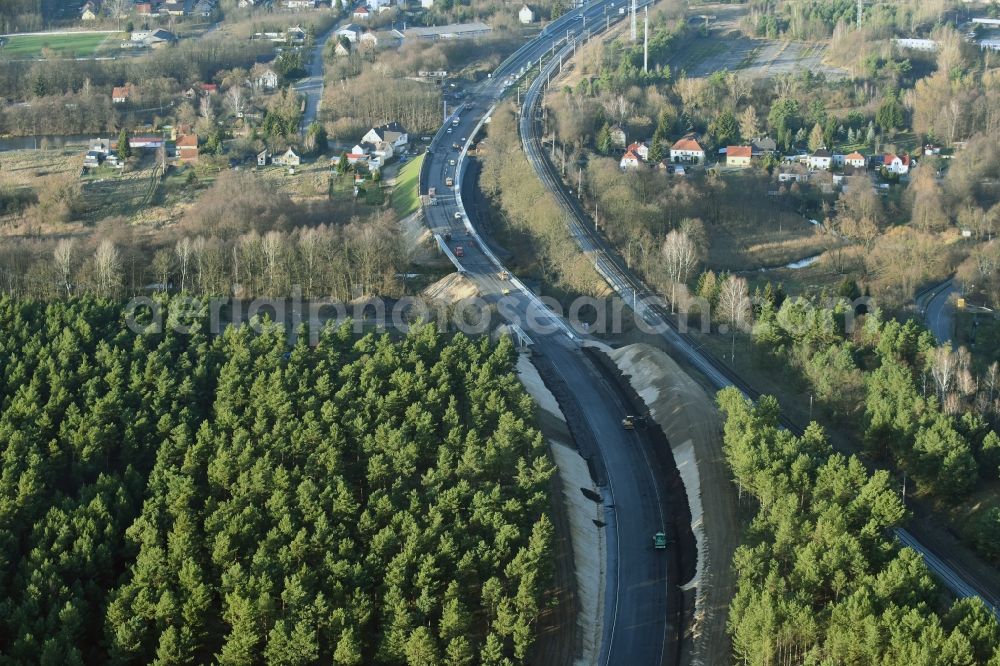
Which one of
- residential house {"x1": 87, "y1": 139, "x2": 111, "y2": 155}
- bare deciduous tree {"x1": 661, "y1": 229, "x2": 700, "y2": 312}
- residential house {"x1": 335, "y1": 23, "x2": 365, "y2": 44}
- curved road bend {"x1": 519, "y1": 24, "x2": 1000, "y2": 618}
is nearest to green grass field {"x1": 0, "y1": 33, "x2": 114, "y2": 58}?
residential house {"x1": 335, "y1": 23, "x2": 365, "y2": 44}

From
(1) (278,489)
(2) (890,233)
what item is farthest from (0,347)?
(2) (890,233)

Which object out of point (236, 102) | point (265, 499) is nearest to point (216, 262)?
point (265, 499)

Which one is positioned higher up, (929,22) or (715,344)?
(929,22)

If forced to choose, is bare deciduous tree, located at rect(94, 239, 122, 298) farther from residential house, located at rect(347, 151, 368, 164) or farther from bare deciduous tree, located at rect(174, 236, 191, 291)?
residential house, located at rect(347, 151, 368, 164)

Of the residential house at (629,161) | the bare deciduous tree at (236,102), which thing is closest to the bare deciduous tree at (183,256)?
the residential house at (629,161)

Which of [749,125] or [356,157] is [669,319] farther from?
[749,125]

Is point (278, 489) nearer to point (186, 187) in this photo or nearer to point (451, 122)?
point (186, 187)
